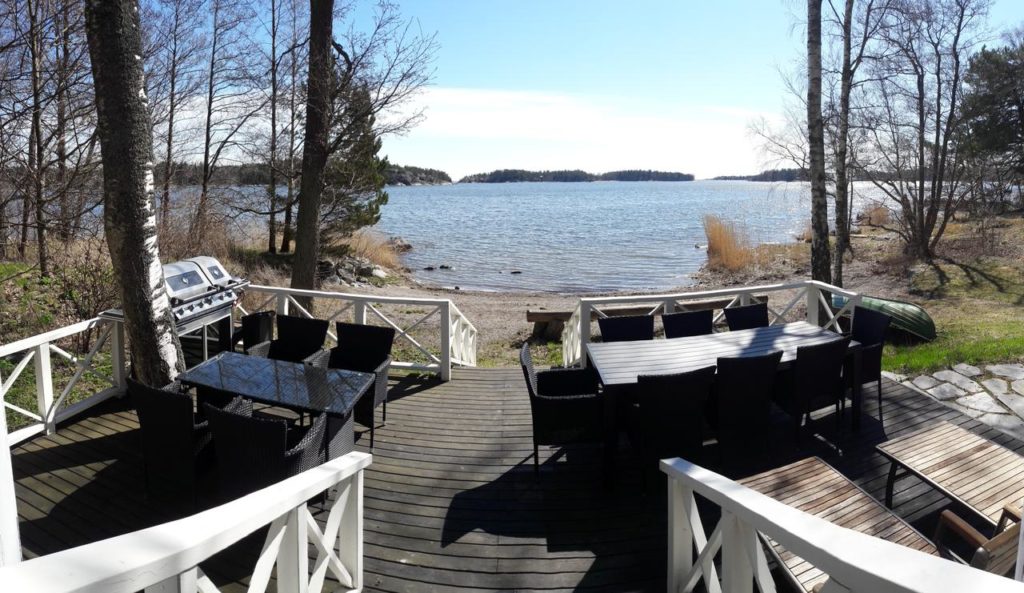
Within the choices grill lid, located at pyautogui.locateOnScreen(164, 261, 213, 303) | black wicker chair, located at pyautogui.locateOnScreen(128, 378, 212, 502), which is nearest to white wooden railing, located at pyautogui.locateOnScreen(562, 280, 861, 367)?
black wicker chair, located at pyautogui.locateOnScreen(128, 378, 212, 502)

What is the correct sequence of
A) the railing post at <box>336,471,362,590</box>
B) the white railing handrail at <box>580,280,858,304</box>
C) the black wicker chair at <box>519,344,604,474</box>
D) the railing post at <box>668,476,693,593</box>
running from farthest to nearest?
the white railing handrail at <box>580,280,858,304</box>, the black wicker chair at <box>519,344,604,474</box>, the railing post at <box>336,471,362,590</box>, the railing post at <box>668,476,693,593</box>

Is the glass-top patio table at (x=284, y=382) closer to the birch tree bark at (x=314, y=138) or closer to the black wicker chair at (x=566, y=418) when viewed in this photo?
the black wicker chair at (x=566, y=418)

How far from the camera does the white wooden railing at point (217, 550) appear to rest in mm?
1192

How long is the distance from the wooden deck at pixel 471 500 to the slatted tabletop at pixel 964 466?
35cm

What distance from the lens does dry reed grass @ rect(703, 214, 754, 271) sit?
21172 mm

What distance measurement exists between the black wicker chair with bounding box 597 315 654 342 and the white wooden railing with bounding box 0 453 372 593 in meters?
3.51

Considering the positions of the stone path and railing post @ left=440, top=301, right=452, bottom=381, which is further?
railing post @ left=440, top=301, right=452, bottom=381

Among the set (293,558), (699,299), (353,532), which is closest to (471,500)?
(353,532)

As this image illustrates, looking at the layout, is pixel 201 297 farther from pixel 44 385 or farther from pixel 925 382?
pixel 925 382

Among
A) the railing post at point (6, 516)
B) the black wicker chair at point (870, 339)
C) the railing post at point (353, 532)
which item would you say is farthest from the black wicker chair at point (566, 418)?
the railing post at point (6, 516)

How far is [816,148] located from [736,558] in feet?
27.9

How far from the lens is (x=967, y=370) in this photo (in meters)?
6.52

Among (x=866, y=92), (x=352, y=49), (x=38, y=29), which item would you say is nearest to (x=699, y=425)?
(x=352, y=49)

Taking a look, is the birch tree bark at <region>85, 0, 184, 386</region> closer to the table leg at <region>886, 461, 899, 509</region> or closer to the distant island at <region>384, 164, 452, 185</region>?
the table leg at <region>886, 461, 899, 509</region>
